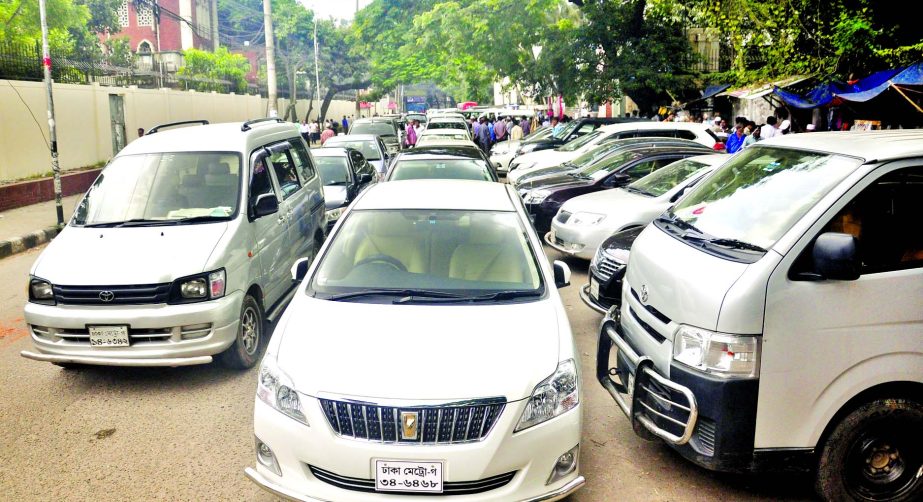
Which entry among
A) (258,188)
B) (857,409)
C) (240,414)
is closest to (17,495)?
(240,414)

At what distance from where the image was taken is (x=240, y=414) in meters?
5.27

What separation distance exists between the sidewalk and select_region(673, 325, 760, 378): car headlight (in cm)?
1159

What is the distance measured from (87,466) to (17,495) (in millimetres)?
414

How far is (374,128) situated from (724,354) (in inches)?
862

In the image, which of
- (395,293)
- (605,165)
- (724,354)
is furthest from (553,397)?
(605,165)

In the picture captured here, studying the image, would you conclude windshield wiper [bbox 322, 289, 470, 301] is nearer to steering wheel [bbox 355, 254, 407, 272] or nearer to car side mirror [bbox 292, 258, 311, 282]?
steering wheel [bbox 355, 254, 407, 272]

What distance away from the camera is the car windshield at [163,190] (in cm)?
635

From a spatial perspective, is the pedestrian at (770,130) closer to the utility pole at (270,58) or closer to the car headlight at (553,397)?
the car headlight at (553,397)

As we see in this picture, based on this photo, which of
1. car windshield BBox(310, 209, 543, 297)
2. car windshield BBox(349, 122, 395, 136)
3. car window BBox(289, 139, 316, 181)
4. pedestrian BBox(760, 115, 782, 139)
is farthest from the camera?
car windshield BBox(349, 122, 395, 136)

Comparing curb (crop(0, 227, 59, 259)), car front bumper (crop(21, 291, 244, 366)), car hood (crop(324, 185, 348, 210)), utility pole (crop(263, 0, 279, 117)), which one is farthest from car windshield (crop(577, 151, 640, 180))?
utility pole (crop(263, 0, 279, 117))

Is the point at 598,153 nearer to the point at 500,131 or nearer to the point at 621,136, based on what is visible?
the point at 621,136

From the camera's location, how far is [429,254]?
4777mm

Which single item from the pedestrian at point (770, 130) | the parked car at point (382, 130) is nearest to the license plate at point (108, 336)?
the pedestrian at point (770, 130)

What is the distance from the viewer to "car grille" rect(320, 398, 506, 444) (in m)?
3.34
